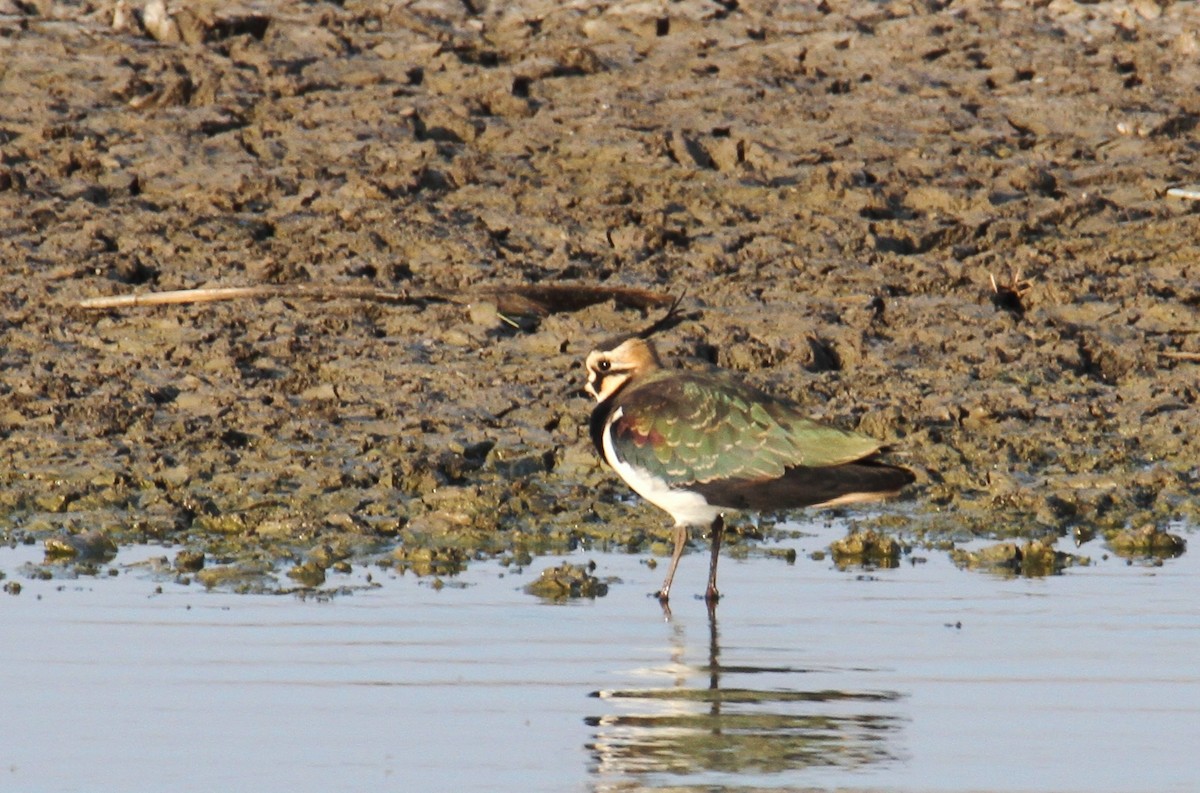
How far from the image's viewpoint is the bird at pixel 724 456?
909 cm

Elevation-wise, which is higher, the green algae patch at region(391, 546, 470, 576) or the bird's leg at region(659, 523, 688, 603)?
the bird's leg at region(659, 523, 688, 603)

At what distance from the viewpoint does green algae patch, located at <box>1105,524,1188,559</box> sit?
9789 mm

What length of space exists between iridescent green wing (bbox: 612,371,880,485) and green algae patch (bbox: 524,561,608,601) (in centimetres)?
55

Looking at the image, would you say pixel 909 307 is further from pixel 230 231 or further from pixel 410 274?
pixel 230 231

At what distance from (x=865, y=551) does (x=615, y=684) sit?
8.25 feet

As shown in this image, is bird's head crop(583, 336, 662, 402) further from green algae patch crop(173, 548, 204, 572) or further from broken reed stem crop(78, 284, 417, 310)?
broken reed stem crop(78, 284, 417, 310)

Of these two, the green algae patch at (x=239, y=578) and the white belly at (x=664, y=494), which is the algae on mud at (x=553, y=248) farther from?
the white belly at (x=664, y=494)

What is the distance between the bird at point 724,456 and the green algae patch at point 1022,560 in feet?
2.16

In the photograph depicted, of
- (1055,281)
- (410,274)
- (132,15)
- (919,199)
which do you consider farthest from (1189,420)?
(132,15)

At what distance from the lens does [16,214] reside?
1329 centimetres

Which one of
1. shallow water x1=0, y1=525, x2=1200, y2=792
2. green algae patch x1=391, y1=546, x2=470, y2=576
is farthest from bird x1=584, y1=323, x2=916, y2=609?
green algae patch x1=391, y1=546, x2=470, y2=576

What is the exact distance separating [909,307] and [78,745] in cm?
711

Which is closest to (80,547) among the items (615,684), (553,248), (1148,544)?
(615,684)

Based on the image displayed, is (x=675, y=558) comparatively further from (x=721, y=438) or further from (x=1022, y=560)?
(x=1022, y=560)
